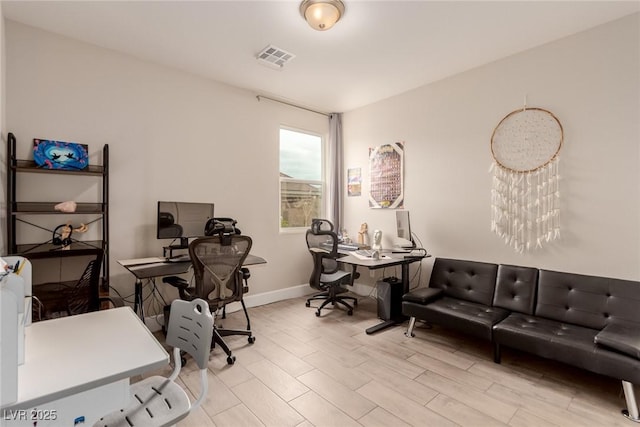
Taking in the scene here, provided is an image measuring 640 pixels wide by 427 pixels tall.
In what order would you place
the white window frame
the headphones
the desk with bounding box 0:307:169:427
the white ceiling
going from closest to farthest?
the desk with bounding box 0:307:169:427 → the white ceiling → the headphones → the white window frame

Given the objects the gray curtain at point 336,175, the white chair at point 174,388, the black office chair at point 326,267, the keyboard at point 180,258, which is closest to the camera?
the white chair at point 174,388

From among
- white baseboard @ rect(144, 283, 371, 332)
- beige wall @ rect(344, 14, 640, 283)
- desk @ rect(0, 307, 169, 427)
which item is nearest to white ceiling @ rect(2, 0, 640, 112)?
beige wall @ rect(344, 14, 640, 283)

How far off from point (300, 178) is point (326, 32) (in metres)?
2.27

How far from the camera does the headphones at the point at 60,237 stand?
2.67m

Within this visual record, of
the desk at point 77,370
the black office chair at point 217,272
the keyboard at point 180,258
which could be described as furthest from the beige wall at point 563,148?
the desk at point 77,370

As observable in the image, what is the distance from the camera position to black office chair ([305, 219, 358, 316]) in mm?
3701

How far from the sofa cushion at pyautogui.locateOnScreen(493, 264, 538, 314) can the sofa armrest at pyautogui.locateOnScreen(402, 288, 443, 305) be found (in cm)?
53

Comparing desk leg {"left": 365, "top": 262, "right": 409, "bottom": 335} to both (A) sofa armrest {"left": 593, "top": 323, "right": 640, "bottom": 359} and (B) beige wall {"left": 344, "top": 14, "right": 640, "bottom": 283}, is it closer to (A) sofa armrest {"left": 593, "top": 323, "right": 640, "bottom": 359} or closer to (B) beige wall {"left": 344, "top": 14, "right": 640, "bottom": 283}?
(B) beige wall {"left": 344, "top": 14, "right": 640, "bottom": 283}

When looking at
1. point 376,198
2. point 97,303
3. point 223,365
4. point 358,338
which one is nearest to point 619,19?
point 376,198

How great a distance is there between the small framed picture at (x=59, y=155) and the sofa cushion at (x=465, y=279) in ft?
12.0

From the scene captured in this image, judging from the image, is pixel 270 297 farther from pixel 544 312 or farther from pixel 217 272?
pixel 544 312

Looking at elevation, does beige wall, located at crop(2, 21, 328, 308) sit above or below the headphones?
above

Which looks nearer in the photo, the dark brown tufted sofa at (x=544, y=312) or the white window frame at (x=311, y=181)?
the dark brown tufted sofa at (x=544, y=312)

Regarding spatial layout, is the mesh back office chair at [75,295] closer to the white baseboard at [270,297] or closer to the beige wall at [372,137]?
the beige wall at [372,137]
